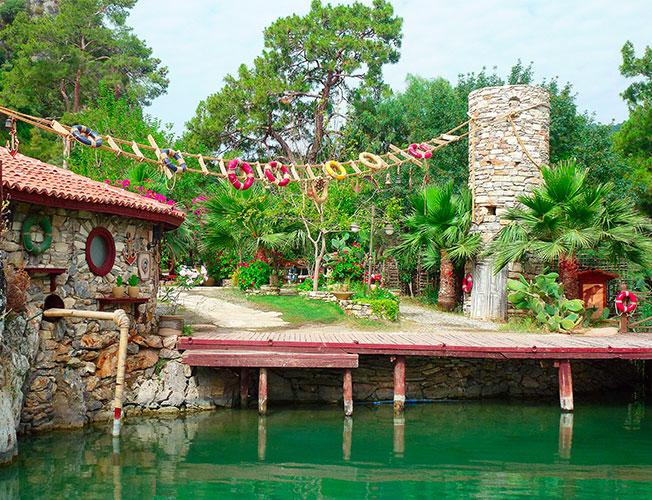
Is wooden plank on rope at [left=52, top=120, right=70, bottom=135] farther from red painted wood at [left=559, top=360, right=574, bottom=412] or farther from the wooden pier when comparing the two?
red painted wood at [left=559, top=360, right=574, bottom=412]

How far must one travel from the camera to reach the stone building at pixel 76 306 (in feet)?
29.1

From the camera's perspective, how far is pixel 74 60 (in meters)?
31.8

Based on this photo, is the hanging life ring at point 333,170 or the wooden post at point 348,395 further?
the wooden post at point 348,395

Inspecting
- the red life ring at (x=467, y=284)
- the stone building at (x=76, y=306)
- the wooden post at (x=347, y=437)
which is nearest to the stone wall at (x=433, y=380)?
the wooden post at (x=347, y=437)

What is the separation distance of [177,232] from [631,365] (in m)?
11.9

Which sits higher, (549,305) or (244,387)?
(549,305)

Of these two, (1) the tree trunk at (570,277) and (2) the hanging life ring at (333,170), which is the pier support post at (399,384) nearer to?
(2) the hanging life ring at (333,170)

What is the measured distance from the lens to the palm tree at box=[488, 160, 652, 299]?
14.1 metres

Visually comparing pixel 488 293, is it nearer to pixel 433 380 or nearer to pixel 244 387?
pixel 433 380

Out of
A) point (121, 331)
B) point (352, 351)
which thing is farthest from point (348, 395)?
point (121, 331)

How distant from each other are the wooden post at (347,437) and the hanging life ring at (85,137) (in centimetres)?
573

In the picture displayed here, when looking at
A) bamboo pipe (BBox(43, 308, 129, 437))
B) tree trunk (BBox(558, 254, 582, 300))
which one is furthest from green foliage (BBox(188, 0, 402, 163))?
bamboo pipe (BBox(43, 308, 129, 437))

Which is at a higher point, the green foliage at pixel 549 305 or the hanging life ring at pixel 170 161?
the hanging life ring at pixel 170 161

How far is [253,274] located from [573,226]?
9.63 meters
